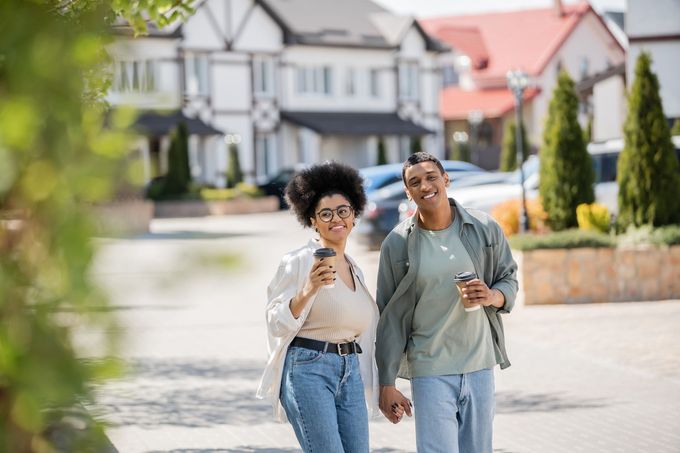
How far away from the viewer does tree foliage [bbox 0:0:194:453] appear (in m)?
1.44

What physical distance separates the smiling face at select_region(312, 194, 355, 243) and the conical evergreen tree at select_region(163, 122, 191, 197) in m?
37.1

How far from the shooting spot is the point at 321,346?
4.93m

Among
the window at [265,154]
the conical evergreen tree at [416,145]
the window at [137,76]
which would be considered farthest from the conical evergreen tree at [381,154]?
the window at [137,76]

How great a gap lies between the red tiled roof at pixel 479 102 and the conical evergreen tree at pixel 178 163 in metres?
23.6

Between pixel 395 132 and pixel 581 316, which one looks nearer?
pixel 581 316

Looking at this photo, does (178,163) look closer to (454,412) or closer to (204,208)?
(204,208)

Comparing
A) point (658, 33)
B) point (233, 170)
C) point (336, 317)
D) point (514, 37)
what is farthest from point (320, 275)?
point (514, 37)

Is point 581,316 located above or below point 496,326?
below

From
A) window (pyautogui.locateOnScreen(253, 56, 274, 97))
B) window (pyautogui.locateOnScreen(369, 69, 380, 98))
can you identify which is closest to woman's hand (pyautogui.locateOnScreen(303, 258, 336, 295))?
window (pyautogui.locateOnScreen(253, 56, 274, 97))

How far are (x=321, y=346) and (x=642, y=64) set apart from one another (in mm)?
12566

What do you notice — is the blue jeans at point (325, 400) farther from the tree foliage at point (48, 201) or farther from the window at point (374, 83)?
the window at point (374, 83)

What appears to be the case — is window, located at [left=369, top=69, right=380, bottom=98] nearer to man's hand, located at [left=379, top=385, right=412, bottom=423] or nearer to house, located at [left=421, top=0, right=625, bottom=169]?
house, located at [left=421, top=0, right=625, bottom=169]

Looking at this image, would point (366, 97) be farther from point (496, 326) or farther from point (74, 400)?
point (74, 400)

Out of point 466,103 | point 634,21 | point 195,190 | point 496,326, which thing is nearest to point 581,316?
point 496,326
